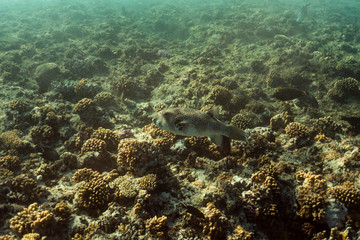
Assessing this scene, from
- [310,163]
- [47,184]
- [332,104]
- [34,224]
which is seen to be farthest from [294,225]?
[332,104]

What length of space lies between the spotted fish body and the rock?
9.57 meters

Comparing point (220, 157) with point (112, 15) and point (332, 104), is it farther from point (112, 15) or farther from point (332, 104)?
point (112, 15)

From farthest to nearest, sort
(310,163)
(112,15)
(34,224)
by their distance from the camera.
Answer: (112,15)
(310,163)
(34,224)

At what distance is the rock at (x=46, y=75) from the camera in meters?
10.7

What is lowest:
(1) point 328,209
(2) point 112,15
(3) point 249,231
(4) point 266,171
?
(3) point 249,231

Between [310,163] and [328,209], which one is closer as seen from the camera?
[328,209]

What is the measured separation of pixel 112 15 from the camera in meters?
31.0

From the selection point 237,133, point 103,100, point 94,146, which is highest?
point 237,133

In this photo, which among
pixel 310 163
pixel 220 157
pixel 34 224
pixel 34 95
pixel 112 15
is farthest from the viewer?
pixel 112 15

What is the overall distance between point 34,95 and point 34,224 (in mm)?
8192

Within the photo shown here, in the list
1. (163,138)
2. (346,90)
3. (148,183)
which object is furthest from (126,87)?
(346,90)

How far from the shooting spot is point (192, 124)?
12.2ft

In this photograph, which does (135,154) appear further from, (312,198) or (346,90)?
(346,90)

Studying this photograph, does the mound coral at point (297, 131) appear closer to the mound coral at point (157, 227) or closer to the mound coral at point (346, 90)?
the mound coral at point (346, 90)
